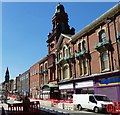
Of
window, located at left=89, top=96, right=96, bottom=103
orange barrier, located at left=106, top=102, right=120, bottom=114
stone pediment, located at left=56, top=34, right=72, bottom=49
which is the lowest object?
orange barrier, located at left=106, top=102, right=120, bottom=114

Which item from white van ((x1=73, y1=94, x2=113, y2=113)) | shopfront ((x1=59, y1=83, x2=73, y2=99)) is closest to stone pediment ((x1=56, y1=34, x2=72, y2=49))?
shopfront ((x1=59, y1=83, x2=73, y2=99))

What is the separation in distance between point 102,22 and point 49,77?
24575 millimetres

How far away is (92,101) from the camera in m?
24.5

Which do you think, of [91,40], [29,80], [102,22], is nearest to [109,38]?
[102,22]

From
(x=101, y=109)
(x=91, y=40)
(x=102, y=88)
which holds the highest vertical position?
(x=91, y=40)

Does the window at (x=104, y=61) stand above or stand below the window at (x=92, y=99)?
above

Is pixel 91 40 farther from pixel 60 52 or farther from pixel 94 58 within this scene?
pixel 60 52

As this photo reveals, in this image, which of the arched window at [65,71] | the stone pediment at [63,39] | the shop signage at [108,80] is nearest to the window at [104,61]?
the shop signage at [108,80]

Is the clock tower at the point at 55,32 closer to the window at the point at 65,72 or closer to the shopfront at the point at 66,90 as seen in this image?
the shopfront at the point at 66,90

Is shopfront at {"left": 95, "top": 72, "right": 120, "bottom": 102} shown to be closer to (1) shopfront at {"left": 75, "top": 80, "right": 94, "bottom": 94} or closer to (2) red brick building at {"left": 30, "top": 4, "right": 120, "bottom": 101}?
(2) red brick building at {"left": 30, "top": 4, "right": 120, "bottom": 101}

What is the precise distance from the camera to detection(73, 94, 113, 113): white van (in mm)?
23234

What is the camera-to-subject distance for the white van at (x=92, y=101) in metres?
23.2

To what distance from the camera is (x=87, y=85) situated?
35.0 m

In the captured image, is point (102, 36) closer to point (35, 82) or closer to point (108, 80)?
point (108, 80)
